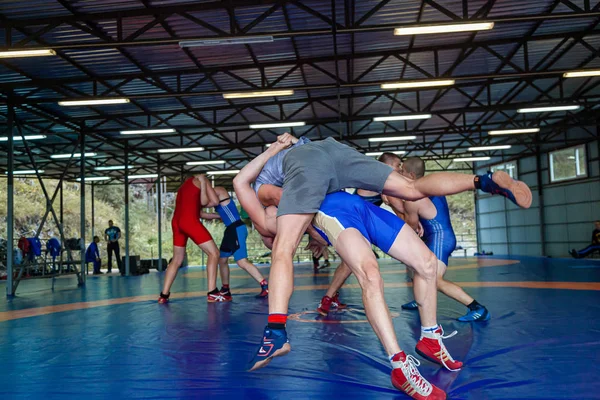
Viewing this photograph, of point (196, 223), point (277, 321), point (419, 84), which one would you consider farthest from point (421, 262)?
point (419, 84)

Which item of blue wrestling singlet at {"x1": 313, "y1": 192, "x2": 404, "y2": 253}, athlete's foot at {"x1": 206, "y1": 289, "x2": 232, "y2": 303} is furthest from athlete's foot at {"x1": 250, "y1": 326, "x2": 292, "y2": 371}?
athlete's foot at {"x1": 206, "y1": 289, "x2": 232, "y2": 303}

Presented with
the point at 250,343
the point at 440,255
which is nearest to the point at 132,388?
the point at 250,343

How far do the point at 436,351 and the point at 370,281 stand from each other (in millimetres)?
648

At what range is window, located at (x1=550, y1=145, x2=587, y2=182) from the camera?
2077cm

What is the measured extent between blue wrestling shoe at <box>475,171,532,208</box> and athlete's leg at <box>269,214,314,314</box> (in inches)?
35.6

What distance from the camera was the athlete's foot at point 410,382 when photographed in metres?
2.26

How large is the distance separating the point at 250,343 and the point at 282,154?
1.43 metres

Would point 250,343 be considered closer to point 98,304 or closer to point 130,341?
point 130,341

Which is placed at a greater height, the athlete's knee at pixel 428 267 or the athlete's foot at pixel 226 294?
the athlete's knee at pixel 428 267

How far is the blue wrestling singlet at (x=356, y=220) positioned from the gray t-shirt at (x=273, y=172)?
0.45 metres

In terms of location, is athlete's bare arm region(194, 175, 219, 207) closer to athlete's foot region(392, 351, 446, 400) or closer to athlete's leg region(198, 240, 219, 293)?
athlete's leg region(198, 240, 219, 293)

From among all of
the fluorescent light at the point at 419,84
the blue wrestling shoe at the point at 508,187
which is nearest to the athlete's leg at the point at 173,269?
the blue wrestling shoe at the point at 508,187

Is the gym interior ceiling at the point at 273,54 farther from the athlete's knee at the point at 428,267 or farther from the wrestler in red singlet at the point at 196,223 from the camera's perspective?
the athlete's knee at the point at 428,267

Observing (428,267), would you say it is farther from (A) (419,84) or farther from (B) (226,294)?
(A) (419,84)
